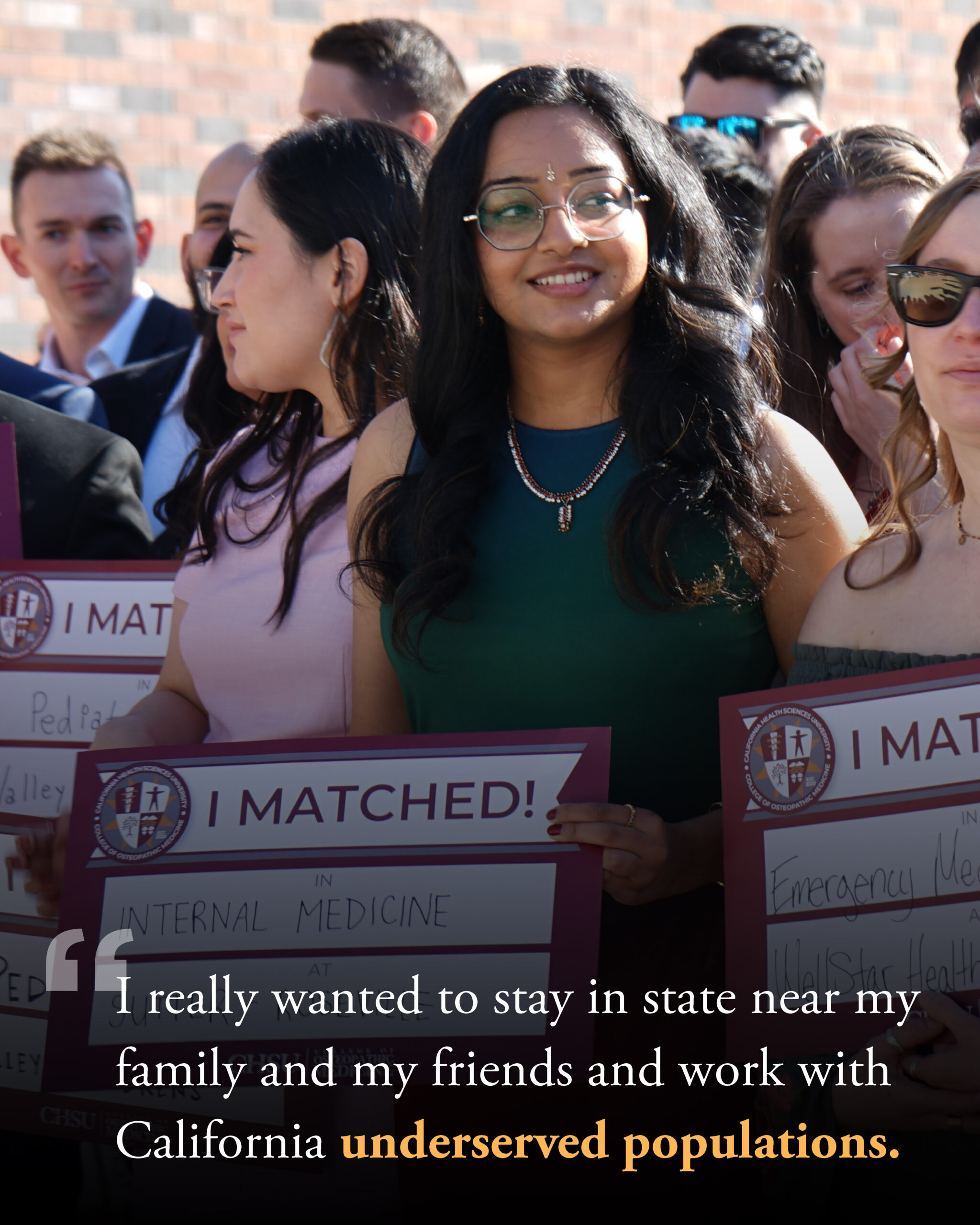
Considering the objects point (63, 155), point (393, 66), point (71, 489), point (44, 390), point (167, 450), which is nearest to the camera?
point (71, 489)

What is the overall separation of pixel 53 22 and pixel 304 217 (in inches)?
147

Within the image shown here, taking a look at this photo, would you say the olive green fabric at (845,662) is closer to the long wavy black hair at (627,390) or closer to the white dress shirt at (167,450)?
the long wavy black hair at (627,390)

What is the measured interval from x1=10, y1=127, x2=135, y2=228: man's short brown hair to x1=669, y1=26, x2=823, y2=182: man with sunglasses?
2.14 meters

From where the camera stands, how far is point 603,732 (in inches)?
74.6

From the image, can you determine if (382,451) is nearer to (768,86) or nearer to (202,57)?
(768,86)

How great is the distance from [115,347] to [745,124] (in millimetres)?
→ 2357

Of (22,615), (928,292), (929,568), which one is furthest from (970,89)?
(22,615)

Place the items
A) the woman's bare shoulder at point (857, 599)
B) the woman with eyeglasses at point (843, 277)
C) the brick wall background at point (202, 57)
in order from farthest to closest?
the brick wall background at point (202, 57) < the woman with eyeglasses at point (843, 277) < the woman's bare shoulder at point (857, 599)

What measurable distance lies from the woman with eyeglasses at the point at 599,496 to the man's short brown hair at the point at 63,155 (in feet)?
10.7

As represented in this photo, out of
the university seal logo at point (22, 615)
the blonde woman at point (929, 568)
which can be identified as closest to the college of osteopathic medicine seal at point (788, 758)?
the blonde woman at point (929, 568)

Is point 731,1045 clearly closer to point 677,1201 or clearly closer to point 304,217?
point 677,1201

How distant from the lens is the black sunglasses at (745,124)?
409 centimetres

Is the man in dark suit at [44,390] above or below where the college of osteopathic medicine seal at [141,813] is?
above

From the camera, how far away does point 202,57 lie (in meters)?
5.80
